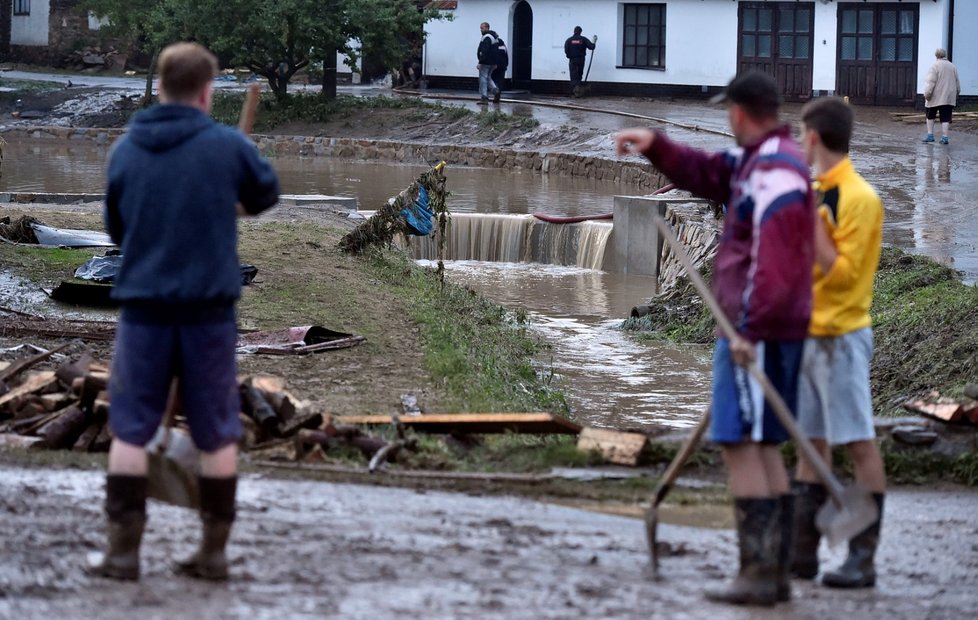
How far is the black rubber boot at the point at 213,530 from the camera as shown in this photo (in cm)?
442

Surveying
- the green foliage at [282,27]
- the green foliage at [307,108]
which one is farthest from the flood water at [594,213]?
the green foliage at [282,27]

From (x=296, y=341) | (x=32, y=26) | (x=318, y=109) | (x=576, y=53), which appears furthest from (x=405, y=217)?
(x=32, y=26)

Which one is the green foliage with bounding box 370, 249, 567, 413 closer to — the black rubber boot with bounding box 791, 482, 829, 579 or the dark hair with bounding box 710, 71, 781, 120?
the black rubber boot with bounding box 791, 482, 829, 579

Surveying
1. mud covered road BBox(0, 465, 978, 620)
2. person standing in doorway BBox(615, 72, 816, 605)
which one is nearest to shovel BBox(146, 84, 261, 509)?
mud covered road BBox(0, 465, 978, 620)

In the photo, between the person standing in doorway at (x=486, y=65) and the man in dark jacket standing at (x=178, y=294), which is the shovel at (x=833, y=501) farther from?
the person standing in doorway at (x=486, y=65)

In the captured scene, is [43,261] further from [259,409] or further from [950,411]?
[950,411]

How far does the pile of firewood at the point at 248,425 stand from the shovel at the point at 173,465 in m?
1.59

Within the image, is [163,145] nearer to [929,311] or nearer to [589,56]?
[929,311]

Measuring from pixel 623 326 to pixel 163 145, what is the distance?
1124 centimetres

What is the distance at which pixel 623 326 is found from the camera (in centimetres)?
1537

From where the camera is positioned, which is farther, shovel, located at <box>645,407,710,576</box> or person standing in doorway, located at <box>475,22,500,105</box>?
person standing in doorway, located at <box>475,22,500,105</box>

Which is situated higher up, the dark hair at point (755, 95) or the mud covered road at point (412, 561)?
the dark hair at point (755, 95)

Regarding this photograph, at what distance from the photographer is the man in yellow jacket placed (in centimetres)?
491

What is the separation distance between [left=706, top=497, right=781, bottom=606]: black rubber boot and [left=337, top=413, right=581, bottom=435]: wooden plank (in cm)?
240
